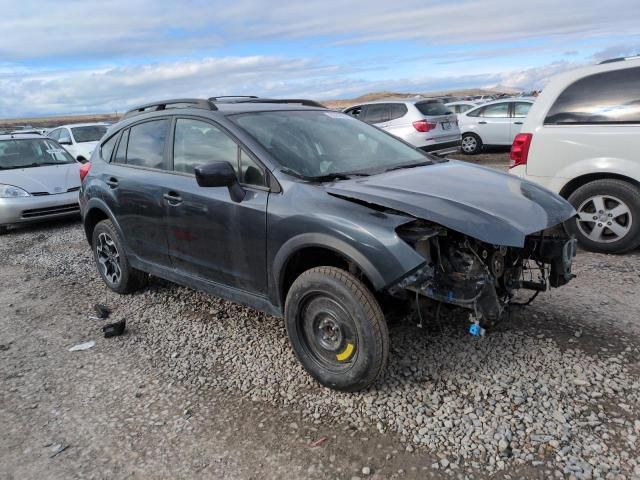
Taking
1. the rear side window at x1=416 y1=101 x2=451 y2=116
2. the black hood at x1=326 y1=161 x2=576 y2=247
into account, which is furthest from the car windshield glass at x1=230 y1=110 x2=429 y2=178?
the rear side window at x1=416 y1=101 x2=451 y2=116

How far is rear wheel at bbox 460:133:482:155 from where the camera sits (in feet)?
49.1

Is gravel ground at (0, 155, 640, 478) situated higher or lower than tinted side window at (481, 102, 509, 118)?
lower

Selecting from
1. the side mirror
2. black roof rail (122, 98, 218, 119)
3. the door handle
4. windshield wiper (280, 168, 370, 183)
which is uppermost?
black roof rail (122, 98, 218, 119)

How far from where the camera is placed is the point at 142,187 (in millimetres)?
4414

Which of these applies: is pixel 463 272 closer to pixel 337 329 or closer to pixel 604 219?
pixel 337 329

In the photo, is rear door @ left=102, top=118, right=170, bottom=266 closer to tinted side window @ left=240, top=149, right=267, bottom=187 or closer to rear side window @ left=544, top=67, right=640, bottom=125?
tinted side window @ left=240, top=149, right=267, bottom=187

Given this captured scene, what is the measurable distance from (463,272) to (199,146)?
7.36 feet

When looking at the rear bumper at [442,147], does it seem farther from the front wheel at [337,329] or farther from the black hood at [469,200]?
the front wheel at [337,329]

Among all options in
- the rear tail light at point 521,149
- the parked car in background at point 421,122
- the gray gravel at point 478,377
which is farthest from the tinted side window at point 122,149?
the parked car in background at point 421,122

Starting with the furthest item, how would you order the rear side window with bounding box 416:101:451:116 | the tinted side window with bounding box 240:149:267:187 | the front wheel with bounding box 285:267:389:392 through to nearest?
the rear side window with bounding box 416:101:451:116, the tinted side window with bounding box 240:149:267:187, the front wheel with bounding box 285:267:389:392

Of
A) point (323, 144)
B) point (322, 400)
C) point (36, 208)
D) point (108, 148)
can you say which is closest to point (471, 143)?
point (36, 208)

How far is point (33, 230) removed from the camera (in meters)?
9.09

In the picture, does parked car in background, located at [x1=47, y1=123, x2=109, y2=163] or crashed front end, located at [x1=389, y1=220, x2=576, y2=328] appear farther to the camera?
parked car in background, located at [x1=47, y1=123, x2=109, y2=163]

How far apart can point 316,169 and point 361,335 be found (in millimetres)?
1230
